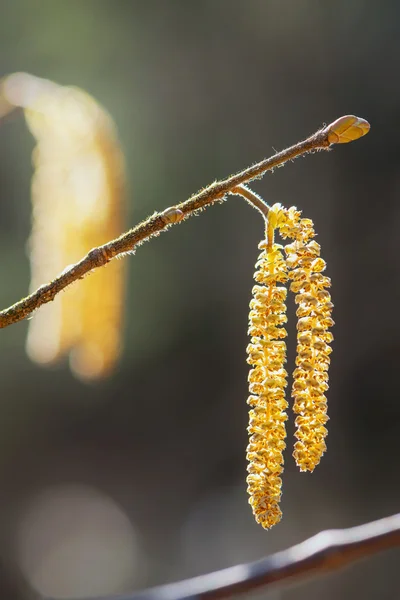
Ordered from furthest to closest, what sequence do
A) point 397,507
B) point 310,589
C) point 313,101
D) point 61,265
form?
point 313,101, point 397,507, point 310,589, point 61,265

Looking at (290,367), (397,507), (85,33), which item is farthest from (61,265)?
(397,507)

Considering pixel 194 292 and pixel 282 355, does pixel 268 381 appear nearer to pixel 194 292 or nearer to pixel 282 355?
pixel 282 355

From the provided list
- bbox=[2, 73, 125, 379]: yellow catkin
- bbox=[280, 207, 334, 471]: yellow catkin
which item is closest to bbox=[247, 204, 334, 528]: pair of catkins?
bbox=[280, 207, 334, 471]: yellow catkin

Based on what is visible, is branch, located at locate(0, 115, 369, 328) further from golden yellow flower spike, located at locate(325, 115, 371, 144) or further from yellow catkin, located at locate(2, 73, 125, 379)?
A: yellow catkin, located at locate(2, 73, 125, 379)

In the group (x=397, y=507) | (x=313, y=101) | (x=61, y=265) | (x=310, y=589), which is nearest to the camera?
(x=61, y=265)

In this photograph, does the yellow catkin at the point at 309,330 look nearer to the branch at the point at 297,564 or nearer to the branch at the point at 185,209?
the branch at the point at 185,209

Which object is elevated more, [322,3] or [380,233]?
[322,3]

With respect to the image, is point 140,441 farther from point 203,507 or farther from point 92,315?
point 92,315
